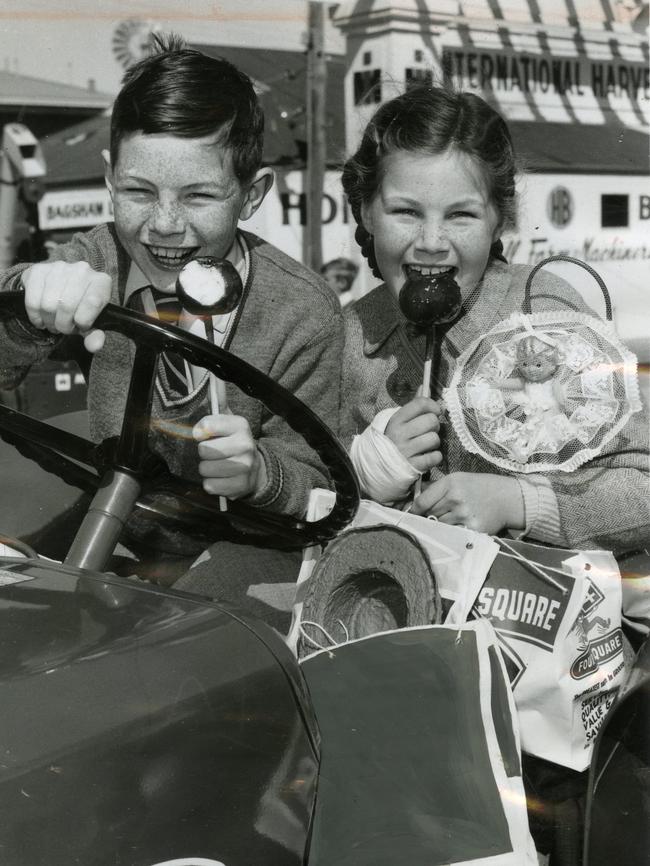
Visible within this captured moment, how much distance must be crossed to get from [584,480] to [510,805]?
0.48 metres

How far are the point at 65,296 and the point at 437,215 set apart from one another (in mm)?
558

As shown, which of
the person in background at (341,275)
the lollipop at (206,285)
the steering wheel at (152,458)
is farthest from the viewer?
the person in background at (341,275)

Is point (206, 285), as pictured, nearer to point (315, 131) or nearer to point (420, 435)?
point (315, 131)

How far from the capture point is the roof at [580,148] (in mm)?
1580

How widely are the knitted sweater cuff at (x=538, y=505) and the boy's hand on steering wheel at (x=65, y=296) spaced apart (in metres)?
0.66

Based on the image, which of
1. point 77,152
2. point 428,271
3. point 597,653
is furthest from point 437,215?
point 597,653

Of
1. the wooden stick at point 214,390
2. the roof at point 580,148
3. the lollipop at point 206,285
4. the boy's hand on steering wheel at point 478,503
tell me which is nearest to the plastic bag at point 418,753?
the boy's hand on steering wheel at point 478,503

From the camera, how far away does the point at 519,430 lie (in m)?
1.61

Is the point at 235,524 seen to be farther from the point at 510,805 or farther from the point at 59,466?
the point at 510,805

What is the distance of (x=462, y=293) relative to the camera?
1.64 metres

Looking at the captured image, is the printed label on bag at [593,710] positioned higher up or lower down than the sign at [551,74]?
lower down

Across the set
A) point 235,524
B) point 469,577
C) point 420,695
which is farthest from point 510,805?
point 235,524

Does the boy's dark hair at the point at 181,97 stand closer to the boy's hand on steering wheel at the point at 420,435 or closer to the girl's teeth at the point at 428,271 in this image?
the girl's teeth at the point at 428,271

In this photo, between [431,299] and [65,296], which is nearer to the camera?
[65,296]
